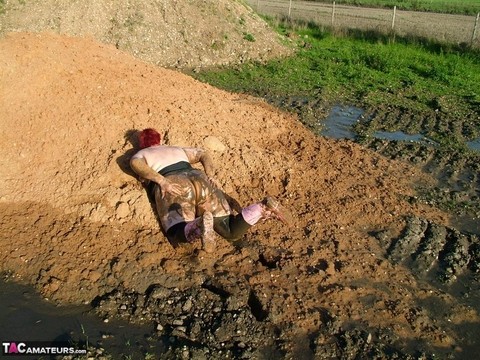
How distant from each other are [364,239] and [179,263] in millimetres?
2314

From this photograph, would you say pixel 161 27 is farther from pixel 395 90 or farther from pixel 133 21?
pixel 395 90

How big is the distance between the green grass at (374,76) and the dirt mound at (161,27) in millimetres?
1246

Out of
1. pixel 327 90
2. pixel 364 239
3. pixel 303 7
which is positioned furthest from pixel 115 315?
pixel 303 7

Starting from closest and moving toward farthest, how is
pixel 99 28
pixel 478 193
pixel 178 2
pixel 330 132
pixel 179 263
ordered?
pixel 179 263, pixel 478 193, pixel 330 132, pixel 99 28, pixel 178 2

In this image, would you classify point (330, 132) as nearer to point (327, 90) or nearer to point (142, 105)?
point (327, 90)

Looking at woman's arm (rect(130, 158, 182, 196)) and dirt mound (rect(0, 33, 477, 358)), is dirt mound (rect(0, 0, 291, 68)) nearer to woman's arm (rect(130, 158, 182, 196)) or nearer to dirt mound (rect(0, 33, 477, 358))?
dirt mound (rect(0, 33, 477, 358))

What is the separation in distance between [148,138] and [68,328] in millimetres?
2405

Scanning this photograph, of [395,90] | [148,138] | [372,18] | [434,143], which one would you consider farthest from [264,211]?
Answer: [372,18]

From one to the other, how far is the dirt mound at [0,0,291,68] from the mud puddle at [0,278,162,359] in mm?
11132

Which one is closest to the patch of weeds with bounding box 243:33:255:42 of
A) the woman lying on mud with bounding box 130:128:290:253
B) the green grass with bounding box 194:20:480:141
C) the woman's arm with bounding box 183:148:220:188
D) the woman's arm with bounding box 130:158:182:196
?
the green grass with bounding box 194:20:480:141

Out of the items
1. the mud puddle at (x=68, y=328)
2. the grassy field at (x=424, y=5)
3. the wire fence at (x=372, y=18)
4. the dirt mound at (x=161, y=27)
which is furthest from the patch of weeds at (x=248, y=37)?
the grassy field at (x=424, y=5)

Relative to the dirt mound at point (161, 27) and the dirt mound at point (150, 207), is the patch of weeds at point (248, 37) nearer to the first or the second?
the dirt mound at point (161, 27)

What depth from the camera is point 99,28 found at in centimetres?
1459

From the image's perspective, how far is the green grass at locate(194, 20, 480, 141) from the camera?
1175 cm
